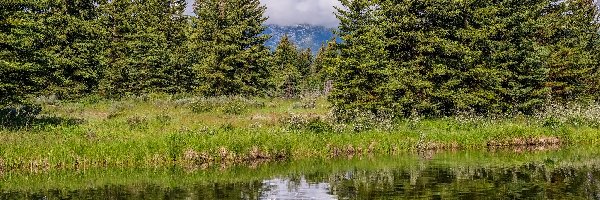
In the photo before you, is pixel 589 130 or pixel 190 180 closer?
pixel 190 180

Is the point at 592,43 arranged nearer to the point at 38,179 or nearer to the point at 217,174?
the point at 217,174

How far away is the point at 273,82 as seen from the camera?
57219mm

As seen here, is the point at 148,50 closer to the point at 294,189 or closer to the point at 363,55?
the point at 363,55

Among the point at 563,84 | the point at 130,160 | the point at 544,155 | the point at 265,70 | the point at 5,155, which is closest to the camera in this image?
the point at 5,155

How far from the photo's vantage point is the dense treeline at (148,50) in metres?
43.8

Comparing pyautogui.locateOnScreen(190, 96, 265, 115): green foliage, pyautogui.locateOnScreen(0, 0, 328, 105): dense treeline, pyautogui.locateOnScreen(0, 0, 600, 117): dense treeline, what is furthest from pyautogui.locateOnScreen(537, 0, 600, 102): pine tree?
pyautogui.locateOnScreen(0, 0, 328, 105): dense treeline

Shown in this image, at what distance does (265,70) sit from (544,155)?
36668 millimetres

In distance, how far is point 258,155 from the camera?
22.9 m

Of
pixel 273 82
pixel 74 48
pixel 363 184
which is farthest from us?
pixel 273 82

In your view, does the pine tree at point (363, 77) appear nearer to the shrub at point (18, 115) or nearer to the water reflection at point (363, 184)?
the water reflection at point (363, 184)

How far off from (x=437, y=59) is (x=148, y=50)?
2920cm

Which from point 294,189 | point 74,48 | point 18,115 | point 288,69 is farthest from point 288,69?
point 294,189

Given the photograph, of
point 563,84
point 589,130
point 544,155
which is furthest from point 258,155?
point 563,84

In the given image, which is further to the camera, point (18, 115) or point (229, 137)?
point (18, 115)
